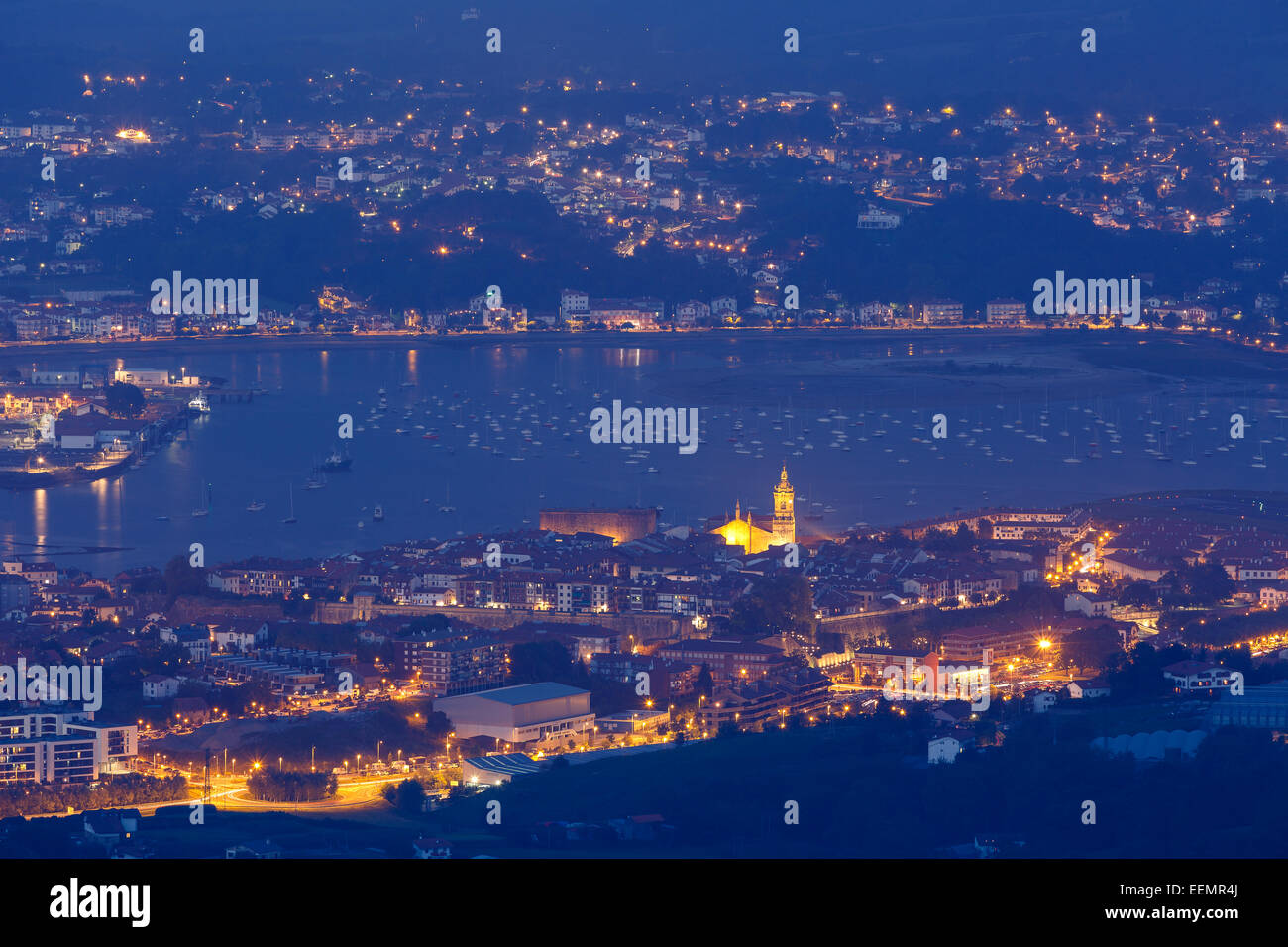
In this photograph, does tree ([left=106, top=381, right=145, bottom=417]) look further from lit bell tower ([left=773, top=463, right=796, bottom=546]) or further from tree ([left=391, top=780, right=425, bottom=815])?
tree ([left=391, top=780, right=425, bottom=815])

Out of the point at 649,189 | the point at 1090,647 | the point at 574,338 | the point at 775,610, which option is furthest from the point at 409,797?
the point at 649,189

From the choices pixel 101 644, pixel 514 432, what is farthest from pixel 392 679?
pixel 514 432

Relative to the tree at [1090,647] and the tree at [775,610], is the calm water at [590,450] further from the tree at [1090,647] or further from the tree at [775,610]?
the tree at [1090,647]

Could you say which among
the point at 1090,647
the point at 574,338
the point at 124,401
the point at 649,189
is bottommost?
the point at 1090,647

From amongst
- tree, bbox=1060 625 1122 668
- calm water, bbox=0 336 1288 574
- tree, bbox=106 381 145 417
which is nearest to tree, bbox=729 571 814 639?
tree, bbox=1060 625 1122 668

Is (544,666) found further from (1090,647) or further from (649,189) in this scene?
(649,189)

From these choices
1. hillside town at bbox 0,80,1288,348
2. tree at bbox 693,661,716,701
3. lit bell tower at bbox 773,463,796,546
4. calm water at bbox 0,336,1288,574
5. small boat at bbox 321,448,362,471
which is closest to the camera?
tree at bbox 693,661,716,701

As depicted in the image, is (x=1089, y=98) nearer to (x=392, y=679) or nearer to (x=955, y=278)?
(x=955, y=278)
